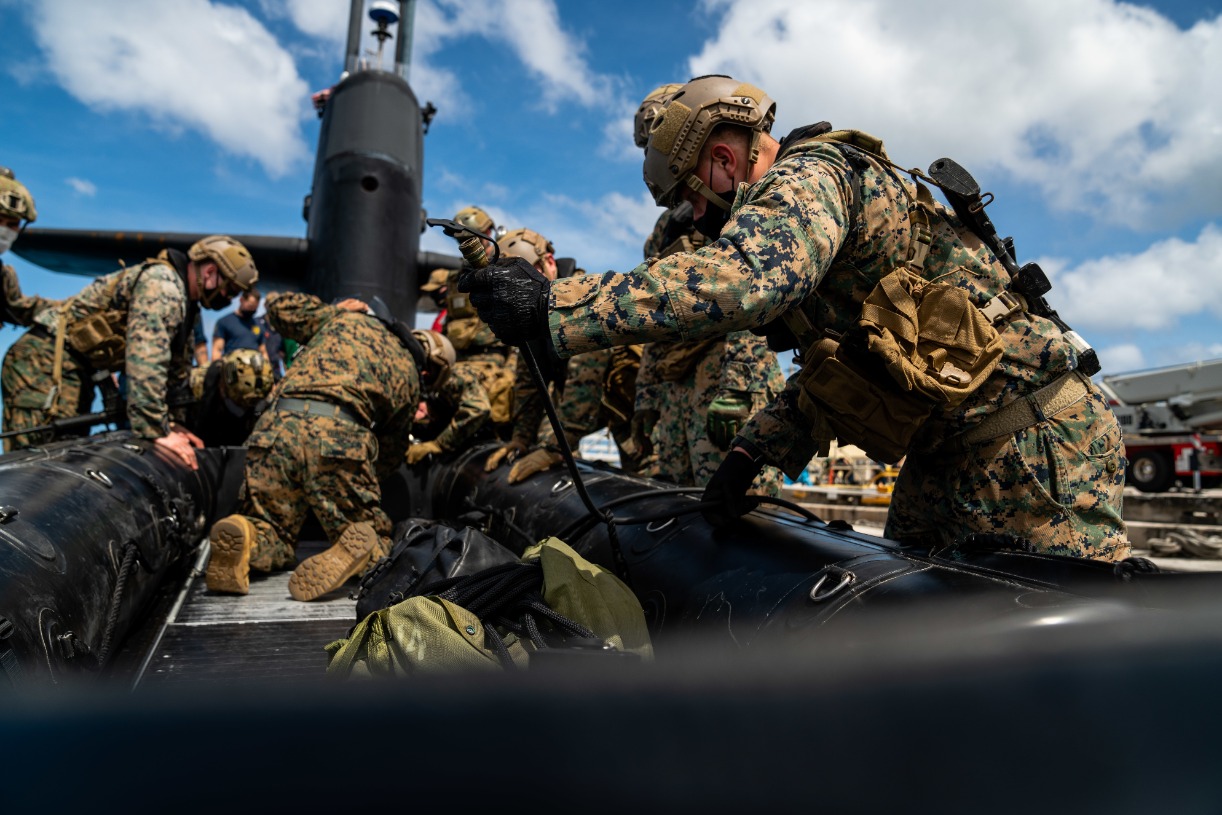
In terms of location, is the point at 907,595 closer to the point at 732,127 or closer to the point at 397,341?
the point at 732,127

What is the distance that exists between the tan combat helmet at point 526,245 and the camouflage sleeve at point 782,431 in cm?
256

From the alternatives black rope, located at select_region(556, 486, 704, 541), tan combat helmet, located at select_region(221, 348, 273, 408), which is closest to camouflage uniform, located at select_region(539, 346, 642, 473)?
black rope, located at select_region(556, 486, 704, 541)

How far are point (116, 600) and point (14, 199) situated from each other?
3822mm

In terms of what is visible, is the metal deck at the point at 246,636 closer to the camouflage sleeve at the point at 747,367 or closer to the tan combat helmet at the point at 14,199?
the camouflage sleeve at the point at 747,367

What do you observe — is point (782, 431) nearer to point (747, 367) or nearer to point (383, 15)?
point (747, 367)

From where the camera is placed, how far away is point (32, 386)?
523 cm

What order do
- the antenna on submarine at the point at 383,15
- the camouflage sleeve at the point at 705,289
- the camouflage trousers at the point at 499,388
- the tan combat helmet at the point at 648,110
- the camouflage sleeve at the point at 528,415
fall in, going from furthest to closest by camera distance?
the antenna on submarine at the point at 383,15 < the camouflage trousers at the point at 499,388 < the camouflage sleeve at the point at 528,415 < the tan combat helmet at the point at 648,110 < the camouflage sleeve at the point at 705,289

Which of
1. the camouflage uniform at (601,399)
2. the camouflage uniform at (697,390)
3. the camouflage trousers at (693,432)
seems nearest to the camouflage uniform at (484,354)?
the camouflage uniform at (601,399)

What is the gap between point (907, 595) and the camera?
54.9 inches

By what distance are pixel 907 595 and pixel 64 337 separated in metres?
5.60

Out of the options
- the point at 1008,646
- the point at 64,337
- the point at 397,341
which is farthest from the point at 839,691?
the point at 64,337

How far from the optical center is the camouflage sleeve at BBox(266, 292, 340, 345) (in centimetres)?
436

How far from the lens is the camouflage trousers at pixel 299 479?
3838mm

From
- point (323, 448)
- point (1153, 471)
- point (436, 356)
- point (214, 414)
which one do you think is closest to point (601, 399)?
point (436, 356)
